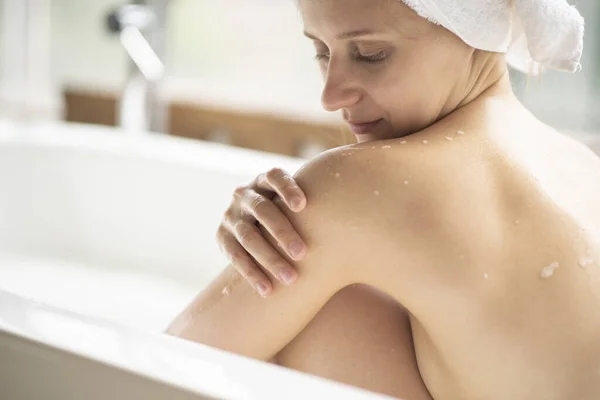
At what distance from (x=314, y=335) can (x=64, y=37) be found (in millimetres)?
2567

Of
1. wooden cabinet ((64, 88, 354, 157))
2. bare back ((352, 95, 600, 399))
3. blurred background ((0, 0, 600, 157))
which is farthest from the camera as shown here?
wooden cabinet ((64, 88, 354, 157))

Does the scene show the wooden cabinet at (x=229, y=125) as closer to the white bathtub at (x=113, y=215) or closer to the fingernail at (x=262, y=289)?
the white bathtub at (x=113, y=215)

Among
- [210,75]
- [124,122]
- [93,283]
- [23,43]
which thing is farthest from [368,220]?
[210,75]

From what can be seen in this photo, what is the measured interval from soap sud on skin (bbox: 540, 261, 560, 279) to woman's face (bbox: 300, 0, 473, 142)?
0.22 meters

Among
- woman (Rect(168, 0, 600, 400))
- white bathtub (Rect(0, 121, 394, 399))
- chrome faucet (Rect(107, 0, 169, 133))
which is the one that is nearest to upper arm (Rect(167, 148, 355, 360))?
woman (Rect(168, 0, 600, 400))

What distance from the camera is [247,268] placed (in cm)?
79

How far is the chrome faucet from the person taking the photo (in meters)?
2.18

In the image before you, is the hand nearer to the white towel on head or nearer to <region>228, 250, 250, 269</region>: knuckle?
<region>228, 250, 250, 269</region>: knuckle

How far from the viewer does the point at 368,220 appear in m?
0.73

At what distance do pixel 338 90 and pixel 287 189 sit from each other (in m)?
0.15

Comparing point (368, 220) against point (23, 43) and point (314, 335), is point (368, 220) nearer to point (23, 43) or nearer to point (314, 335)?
point (314, 335)

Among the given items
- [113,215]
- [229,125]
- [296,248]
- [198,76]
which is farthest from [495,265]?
[198,76]

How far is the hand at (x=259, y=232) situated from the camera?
749 mm

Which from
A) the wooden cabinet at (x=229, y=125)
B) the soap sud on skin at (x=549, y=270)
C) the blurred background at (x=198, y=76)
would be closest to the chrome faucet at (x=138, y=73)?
the blurred background at (x=198, y=76)
